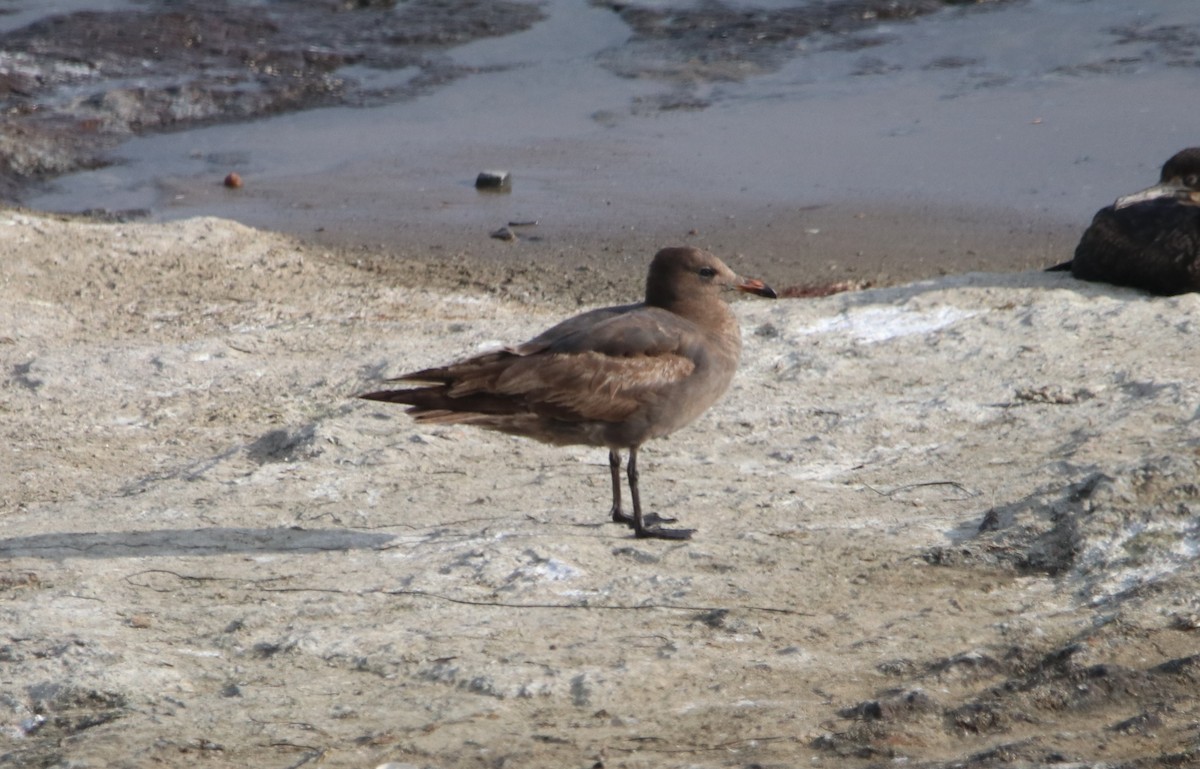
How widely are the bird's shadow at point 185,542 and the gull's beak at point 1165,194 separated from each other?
5.19 metres

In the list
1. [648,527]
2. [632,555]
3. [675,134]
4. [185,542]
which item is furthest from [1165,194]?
[185,542]

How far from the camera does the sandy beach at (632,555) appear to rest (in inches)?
142

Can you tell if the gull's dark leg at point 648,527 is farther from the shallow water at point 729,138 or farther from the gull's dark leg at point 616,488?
the shallow water at point 729,138

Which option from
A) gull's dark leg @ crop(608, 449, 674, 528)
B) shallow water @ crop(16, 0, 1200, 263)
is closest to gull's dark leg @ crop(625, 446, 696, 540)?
gull's dark leg @ crop(608, 449, 674, 528)

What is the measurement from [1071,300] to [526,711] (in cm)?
453

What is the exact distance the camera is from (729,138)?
1287cm

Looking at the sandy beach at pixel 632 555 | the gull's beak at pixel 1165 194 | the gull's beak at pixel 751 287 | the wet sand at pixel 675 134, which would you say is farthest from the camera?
the wet sand at pixel 675 134

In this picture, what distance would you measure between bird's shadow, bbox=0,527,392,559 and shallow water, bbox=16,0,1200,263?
5.76 metres

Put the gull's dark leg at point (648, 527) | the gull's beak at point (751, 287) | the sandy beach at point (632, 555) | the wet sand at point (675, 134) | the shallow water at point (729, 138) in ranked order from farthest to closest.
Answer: the shallow water at point (729, 138)
the wet sand at point (675, 134)
the gull's beak at point (751, 287)
the gull's dark leg at point (648, 527)
the sandy beach at point (632, 555)

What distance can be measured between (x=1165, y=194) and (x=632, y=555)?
205 inches

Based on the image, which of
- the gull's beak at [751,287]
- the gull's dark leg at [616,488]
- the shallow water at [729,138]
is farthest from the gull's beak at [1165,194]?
the gull's dark leg at [616,488]

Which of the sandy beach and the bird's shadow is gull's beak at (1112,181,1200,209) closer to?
the sandy beach

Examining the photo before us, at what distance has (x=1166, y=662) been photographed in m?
3.72

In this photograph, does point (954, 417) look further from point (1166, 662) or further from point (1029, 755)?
point (1029, 755)
